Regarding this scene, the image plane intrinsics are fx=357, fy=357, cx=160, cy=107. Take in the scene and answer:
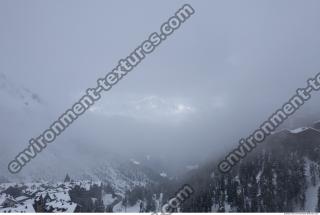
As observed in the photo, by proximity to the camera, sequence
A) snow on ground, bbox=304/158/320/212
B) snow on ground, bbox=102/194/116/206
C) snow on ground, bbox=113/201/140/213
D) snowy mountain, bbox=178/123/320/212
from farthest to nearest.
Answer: snow on ground, bbox=102/194/116/206 → snow on ground, bbox=113/201/140/213 → snowy mountain, bbox=178/123/320/212 → snow on ground, bbox=304/158/320/212

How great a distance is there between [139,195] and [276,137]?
7924 cm

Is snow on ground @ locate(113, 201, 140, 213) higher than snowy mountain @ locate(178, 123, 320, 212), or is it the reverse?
snowy mountain @ locate(178, 123, 320, 212)

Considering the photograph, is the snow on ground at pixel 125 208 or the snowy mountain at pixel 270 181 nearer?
the snowy mountain at pixel 270 181

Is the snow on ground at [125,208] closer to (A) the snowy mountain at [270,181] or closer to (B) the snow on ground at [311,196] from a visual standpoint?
(A) the snowy mountain at [270,181]

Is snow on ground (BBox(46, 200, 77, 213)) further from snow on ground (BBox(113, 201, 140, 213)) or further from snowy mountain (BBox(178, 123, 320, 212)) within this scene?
snowy mountain (BBox(178, 123, 320, 212))

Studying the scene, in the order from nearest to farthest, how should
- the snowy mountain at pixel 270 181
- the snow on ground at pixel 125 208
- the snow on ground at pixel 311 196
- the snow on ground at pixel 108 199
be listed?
1. the snow on ground at pixel 311 196
2. the snowy mountain at pixel 270 181
3. the snow on ground at pixel 125 208
4. the snow on ground at pixel 108 199

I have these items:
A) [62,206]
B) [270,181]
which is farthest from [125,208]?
[270,181]

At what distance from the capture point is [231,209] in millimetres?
133125

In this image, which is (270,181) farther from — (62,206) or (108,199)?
(62,206)

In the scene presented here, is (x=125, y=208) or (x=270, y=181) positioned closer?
(x=125, y=208)

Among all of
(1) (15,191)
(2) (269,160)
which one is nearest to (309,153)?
(2) (269,160)

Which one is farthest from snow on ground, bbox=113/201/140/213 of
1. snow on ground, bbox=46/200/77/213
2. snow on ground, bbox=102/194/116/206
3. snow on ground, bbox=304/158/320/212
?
snow on ground, bbox=304/158/320/212

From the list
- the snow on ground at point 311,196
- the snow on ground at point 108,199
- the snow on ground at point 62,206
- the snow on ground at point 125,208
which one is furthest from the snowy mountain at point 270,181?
the snow on ground at point 62,206

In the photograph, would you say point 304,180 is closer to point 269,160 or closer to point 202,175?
point 269,160
